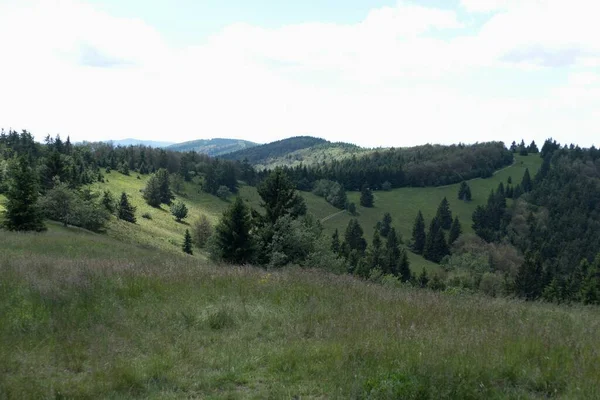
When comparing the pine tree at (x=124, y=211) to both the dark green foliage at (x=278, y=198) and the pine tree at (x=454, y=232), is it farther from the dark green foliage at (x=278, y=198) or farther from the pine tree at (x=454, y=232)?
the pine tree at (x=454, y=232)

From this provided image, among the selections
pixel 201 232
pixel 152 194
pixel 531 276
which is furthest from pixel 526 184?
pixel 152 194

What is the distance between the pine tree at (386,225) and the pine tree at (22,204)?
10441 centimetres

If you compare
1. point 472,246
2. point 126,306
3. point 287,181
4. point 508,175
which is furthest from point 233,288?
point 508,175

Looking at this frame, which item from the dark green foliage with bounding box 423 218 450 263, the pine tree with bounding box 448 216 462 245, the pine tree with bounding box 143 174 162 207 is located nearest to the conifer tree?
the dark green foliage with bounding box 423 218 450 263

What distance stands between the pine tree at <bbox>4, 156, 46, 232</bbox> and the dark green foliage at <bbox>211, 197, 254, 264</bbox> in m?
18.1

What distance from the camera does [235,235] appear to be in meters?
29.8

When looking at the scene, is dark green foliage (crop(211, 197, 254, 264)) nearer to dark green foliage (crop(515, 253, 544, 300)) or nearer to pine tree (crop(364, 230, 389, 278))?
pine tree (crop(364, 230, 389, 278))

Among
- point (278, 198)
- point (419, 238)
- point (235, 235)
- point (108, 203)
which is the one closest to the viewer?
point (235, 235)

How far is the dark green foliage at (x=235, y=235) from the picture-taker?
29.9 meters

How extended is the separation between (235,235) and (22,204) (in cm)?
2066

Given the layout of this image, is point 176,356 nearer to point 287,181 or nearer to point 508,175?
point 287,181

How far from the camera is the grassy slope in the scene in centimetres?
464

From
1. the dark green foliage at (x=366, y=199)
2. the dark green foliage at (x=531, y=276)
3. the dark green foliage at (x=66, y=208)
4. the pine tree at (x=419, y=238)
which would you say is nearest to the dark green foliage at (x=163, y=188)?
the dark green foliage at (x=66, y=208)

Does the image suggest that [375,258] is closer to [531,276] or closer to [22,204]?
[531,276]
